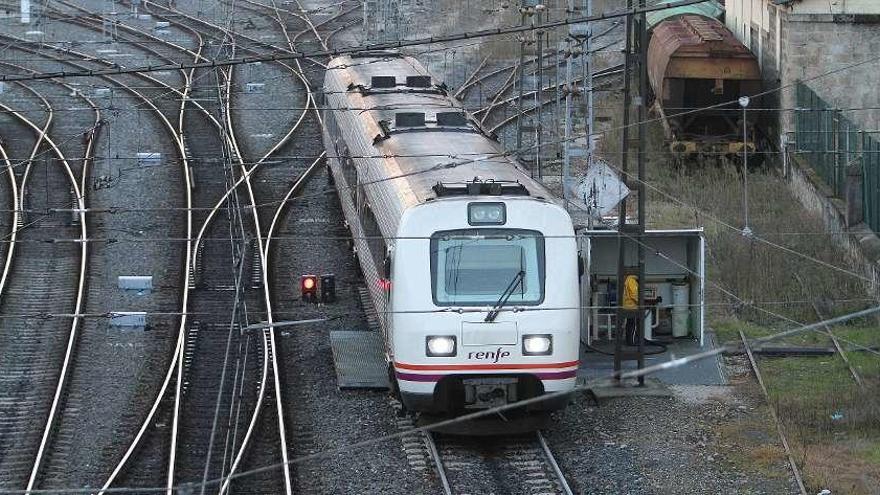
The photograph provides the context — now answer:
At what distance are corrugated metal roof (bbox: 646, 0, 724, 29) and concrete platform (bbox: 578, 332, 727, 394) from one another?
657 inches

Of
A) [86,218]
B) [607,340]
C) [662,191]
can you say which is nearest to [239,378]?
[607,340]

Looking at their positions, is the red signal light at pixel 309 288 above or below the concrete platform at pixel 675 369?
above

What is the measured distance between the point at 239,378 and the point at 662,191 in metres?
11.3

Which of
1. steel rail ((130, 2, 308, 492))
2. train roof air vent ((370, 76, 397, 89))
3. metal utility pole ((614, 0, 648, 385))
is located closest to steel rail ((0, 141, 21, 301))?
steel rail ((130, 2, 308, 492))

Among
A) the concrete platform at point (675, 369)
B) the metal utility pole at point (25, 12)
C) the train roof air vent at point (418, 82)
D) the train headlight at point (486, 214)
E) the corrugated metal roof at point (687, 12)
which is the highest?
the metal utility pole at point (25, 12)

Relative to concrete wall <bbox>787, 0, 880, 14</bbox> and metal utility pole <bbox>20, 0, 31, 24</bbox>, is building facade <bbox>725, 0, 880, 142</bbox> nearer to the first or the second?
concrete wall <bbox>787, 0, 880, 14</bbox>

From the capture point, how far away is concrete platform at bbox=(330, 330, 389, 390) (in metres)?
17.8

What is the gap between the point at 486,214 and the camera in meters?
15.6

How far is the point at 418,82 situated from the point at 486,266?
293 inches

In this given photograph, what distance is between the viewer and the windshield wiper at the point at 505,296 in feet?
50.0

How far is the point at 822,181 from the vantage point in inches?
1050

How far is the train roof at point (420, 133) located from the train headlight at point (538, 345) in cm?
146

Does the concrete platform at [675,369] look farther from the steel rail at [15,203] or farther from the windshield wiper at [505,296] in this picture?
the steel rail at [15,203]

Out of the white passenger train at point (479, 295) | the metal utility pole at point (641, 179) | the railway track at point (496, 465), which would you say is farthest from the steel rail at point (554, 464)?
the metal utility pole at point (641, 179)
